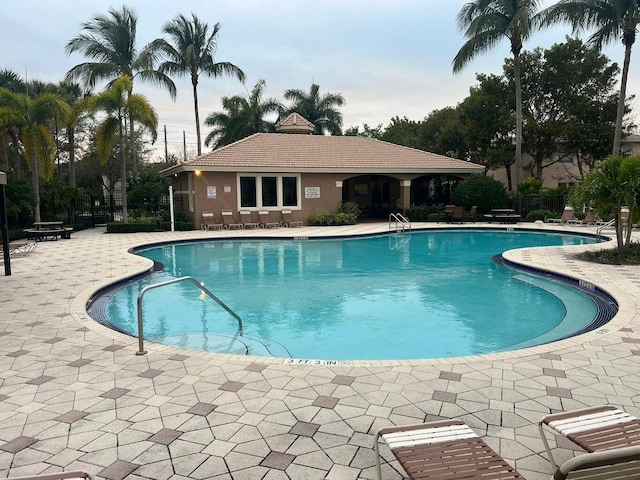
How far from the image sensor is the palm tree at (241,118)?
34594 mm

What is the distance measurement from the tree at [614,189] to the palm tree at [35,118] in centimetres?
1875

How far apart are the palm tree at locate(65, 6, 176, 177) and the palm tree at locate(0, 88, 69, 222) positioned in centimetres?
715

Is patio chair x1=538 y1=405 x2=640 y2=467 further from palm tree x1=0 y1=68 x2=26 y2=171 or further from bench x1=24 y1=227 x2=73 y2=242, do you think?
palm tree x1=0 y1=68 x2=26 y2=171

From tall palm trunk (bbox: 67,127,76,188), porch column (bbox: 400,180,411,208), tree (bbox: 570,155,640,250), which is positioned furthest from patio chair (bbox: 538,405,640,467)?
tall palm trunk (bbox: 67,127,76,188)

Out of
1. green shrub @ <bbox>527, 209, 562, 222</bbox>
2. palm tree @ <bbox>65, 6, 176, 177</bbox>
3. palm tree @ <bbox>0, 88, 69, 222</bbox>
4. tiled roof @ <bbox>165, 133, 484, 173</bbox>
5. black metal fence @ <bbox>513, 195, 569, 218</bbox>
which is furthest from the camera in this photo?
palm tree @ <bbox>65, 6, 176, 177</bbox>

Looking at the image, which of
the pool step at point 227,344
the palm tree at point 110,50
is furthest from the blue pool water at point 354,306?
the palm tree at point 110,50

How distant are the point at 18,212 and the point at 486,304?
60.7ft

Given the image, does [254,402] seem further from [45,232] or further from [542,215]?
[542,215]

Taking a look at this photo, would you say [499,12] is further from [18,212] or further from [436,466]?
[436,466]

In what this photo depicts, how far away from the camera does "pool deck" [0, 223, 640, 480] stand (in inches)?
123

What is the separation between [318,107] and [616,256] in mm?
28598

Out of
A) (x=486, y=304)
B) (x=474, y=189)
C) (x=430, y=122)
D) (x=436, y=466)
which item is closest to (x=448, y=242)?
(x=474, y=189)

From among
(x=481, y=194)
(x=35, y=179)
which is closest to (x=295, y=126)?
(x=481, y=194)

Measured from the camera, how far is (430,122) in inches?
1624
